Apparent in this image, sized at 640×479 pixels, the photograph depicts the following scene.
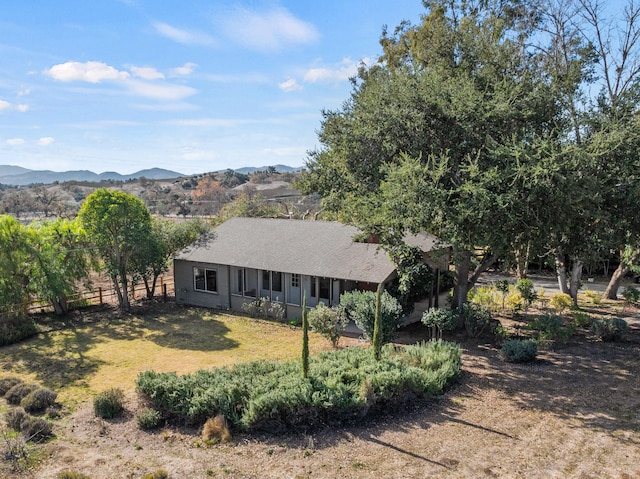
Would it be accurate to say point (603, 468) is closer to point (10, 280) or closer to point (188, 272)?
point (188, 272)

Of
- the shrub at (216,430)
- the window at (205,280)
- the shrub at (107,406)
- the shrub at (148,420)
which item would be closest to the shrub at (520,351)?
the shrub at (216,430)

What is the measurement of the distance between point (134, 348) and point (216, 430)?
27.9ft

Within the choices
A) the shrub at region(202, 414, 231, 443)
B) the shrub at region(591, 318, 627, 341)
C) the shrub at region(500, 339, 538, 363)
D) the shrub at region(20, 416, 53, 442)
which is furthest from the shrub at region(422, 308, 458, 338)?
the shrub at region(20, 416, 53, 442)

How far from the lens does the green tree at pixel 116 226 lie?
19562 mm

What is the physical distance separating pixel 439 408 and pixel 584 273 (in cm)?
2663

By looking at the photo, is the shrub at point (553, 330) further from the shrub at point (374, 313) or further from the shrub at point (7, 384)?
the shrub at point (7, 384)

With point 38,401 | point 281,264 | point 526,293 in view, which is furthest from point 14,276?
point 526,293

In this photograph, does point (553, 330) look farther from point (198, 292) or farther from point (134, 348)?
point (198, 292)

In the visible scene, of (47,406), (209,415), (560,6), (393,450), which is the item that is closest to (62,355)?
(47,406)

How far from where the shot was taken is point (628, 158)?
480 inches

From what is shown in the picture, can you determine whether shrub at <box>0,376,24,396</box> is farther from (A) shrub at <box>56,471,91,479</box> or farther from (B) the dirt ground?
(A) shrub at <box>56,471,91,479</box>

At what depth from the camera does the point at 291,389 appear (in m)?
9.29

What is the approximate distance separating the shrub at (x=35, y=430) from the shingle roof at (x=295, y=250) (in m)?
10.3

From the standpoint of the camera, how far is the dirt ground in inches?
296
